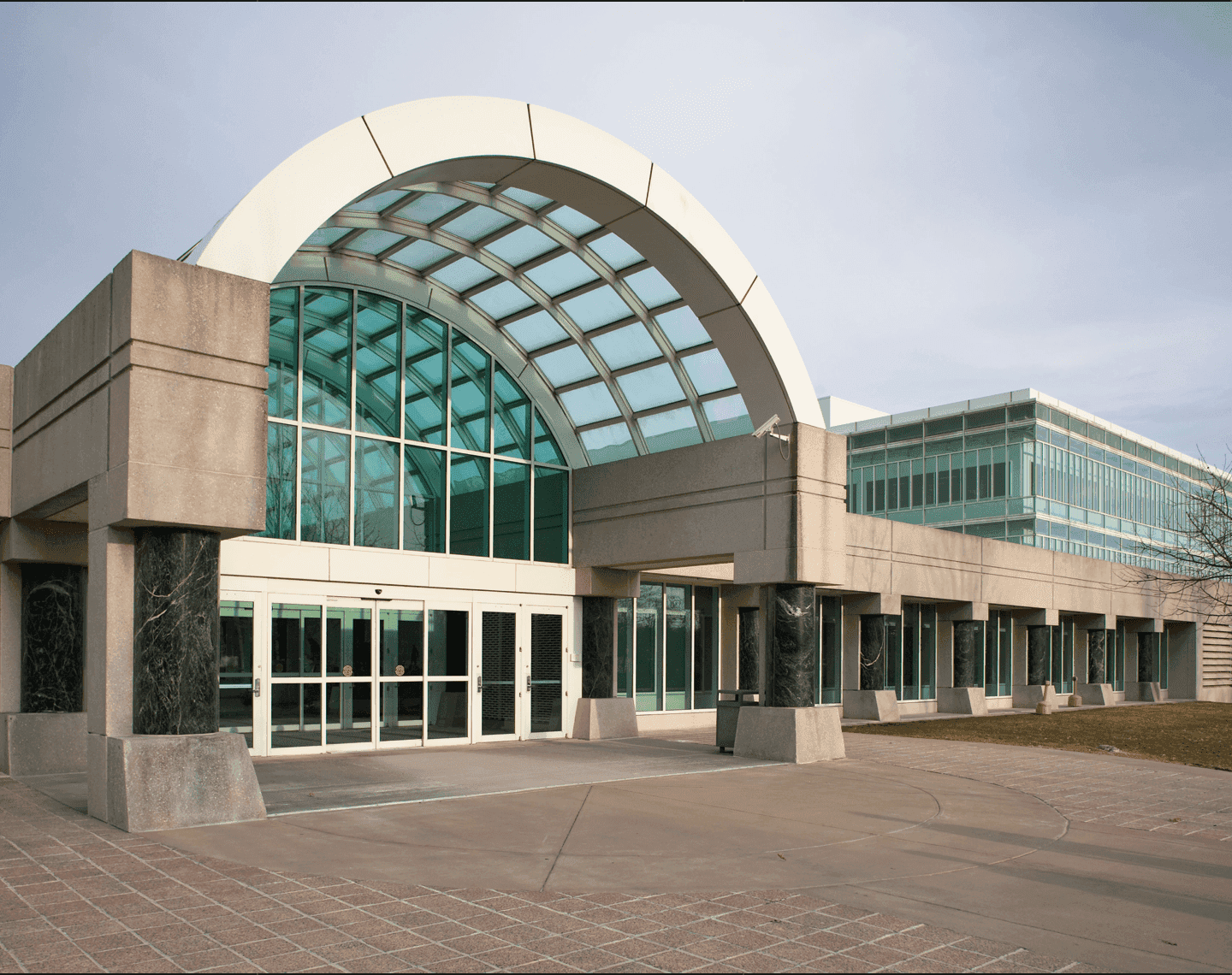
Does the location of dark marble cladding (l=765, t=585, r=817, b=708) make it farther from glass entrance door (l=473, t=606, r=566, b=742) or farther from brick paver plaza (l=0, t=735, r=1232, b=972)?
brick paver plaza (l=0, t=735, r=1232, b=972)

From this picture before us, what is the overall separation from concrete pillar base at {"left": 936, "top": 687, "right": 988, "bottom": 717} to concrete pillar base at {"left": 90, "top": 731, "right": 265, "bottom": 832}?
81.1 ft

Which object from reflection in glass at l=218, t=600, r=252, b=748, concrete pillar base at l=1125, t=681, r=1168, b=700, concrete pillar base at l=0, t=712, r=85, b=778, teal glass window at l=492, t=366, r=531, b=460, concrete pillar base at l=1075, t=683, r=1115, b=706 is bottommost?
concrete pillar base at l=1125, t=681, r=1168, b=700

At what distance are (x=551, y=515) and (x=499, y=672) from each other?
3243 mm

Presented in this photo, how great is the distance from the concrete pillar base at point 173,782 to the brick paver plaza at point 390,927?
702 mm

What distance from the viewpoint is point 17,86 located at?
4625mm

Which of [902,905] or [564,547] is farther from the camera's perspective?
[564,547]

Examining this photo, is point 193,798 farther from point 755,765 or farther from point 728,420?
point 728,420

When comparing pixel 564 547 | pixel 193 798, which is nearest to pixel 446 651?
pixel 564 547

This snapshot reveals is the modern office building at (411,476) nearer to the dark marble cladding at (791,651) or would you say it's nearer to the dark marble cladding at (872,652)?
the dark marble cladding at (791,651)

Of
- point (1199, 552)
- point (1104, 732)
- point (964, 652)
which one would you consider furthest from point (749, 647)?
point (1199, 552)

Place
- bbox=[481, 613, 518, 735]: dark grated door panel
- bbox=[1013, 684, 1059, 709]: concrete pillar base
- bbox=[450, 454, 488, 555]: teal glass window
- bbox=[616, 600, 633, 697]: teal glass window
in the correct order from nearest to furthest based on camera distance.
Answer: bbox=[481, 613, 518, 735]: dark grated door panel < bbox=[450, 454, 488, 555]: teal glass window < bbox=[616, 600, 633, 697]: teal glass window < bbox=[1013, 684, 1059, 709]: concrete pillar base

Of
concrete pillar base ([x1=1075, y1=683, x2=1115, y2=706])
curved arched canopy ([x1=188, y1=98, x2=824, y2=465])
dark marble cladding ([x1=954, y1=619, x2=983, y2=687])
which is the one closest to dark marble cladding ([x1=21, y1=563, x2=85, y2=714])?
curved arched canopy ([x1=188, y1=98, x2=824, y2=465])

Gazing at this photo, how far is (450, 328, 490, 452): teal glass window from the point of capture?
62.4 ft

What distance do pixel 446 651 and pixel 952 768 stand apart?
8.32 metres
